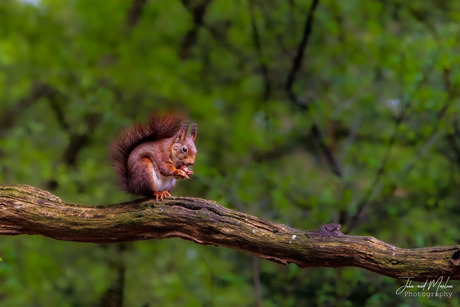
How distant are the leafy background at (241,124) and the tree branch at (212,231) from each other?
1325 millimetres

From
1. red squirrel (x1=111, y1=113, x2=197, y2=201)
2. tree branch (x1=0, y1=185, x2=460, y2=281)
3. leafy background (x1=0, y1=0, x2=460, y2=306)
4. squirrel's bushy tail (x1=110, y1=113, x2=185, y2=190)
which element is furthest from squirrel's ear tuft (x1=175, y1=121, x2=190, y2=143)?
leafy background (x1=0, y1=0, x2=460, y2=306)

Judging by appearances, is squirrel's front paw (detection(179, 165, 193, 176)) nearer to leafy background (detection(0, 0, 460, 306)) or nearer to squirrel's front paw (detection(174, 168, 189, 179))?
squirrel's front paw (detection(174, 168, 189, 179))

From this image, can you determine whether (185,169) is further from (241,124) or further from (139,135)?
(241,124)

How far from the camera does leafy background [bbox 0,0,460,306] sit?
5.31m

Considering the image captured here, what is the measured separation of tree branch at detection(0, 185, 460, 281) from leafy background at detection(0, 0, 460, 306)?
4.35 feet

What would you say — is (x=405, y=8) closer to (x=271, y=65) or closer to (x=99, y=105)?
(x=271, y=65)

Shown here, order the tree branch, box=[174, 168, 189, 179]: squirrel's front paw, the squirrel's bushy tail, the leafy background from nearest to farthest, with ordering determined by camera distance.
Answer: the tree branch
box=[174, 168, 189, 179]: squirrel's front paw
the squirrel's bushy tail
the leafy background

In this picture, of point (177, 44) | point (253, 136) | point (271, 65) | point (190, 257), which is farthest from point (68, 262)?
point (177, 44)

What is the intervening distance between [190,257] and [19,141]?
2488mm

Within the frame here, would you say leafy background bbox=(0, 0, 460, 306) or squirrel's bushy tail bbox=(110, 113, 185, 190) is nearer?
squirrel's bushy tail bbox=(110, 113, 185, 190)

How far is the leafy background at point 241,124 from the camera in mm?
5312

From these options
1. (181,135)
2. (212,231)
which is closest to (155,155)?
(181,135)

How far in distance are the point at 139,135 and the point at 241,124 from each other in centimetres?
538

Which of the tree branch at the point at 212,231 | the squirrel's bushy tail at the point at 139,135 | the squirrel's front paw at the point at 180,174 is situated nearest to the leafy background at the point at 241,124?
the squirrel's bushy tail at the point at 139,135
